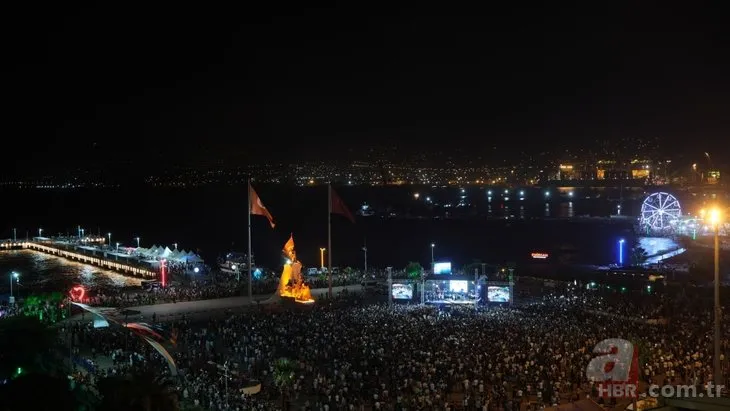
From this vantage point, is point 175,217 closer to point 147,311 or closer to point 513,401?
point 147,311

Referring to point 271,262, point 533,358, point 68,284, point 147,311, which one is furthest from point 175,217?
point 533,358

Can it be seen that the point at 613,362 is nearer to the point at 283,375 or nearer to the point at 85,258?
the point at 283,375

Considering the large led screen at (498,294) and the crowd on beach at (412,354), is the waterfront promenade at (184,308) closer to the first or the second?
the crowd on beach at (412,354)

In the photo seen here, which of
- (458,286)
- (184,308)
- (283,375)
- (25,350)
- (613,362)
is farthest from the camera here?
(458,286)

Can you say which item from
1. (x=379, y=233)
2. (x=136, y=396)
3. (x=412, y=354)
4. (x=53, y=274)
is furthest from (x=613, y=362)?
(x=379, y=233)

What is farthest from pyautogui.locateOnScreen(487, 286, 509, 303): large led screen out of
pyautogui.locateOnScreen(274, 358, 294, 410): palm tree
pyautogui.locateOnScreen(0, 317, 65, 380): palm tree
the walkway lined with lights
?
the walkway lined with lights

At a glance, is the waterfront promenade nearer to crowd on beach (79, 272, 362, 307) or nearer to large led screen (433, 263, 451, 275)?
crowd on beach (79, 272, 362, 307)

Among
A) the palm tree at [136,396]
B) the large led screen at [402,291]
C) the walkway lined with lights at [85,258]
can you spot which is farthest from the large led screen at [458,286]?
the walkway lined with lights at [85,258]
